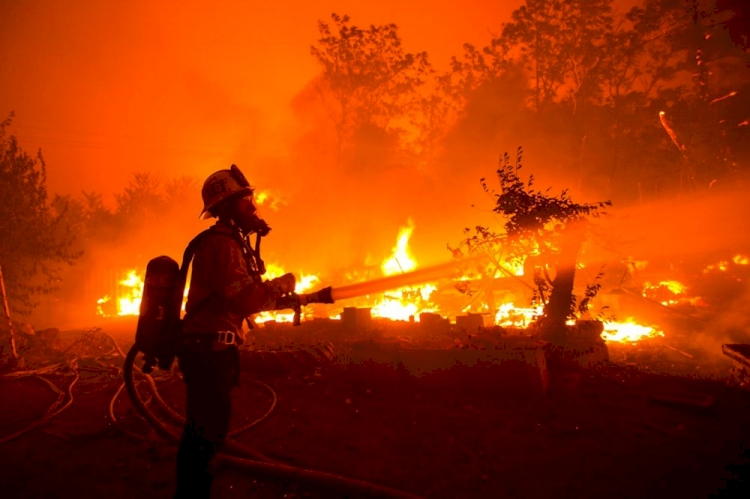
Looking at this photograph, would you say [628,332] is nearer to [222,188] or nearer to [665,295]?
[665,295]

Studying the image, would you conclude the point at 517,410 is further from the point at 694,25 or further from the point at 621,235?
the point at 694,25

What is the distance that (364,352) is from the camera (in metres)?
6.98

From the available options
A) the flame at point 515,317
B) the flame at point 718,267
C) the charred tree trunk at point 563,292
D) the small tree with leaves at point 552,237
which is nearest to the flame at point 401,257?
the flame at point 515,317

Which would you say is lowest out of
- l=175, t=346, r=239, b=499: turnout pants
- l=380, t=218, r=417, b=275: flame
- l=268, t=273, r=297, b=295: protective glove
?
l=175, t=346, r=239, b=499: turnout pants

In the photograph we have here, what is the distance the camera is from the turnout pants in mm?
3148

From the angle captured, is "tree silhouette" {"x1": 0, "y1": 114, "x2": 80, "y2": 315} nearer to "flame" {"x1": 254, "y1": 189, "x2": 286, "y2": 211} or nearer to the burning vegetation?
the burning vegetation

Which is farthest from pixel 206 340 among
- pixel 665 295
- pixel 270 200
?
pixel 270 200

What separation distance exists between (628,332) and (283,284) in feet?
42.7

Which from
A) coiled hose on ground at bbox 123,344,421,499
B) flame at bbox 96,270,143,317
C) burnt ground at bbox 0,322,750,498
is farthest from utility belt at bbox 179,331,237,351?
flame at bbox 96,270,143,317

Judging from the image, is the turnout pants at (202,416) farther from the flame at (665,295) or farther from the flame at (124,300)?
the flame at (124,300)

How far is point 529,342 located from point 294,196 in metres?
28.7

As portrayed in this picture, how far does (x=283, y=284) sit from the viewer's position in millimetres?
3852

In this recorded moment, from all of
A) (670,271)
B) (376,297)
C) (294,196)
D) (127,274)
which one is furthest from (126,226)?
(670,271)

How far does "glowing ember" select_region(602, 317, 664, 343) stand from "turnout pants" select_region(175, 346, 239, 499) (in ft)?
38.3
